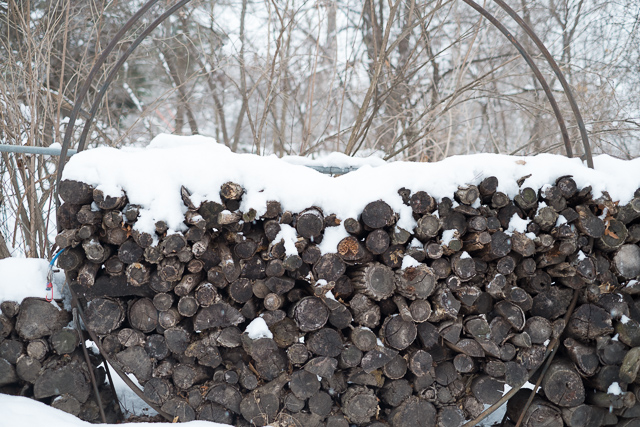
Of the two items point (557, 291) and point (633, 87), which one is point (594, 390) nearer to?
point (557, 291)

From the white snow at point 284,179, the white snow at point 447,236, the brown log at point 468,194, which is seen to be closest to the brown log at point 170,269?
the white snow at point 284,179

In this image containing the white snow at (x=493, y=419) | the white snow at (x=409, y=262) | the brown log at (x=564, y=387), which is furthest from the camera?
the white snow at (x=493, y=419)

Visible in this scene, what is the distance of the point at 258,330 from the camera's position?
2.20 metres

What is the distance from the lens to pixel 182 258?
2.12 meters

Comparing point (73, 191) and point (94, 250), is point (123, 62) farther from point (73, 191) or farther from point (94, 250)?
point (94, 250)

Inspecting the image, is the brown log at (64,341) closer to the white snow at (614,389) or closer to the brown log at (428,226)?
the brown log at (428,226)

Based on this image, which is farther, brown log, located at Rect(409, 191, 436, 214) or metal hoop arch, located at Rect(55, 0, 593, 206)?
metal hoop arch, located at Rect(55, 0, 593, 206)

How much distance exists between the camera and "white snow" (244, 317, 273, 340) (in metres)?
2.20

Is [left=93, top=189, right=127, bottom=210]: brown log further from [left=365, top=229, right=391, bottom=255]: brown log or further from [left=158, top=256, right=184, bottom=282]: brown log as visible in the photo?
[left=365, top=229, right=391, bottom=255]: brown log

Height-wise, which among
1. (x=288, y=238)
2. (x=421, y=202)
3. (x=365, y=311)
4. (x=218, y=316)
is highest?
(x=421, y=202)

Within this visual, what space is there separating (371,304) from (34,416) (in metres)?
1.81

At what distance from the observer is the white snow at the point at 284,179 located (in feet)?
7.00

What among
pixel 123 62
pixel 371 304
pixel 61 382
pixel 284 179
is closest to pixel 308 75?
pixel 123 62

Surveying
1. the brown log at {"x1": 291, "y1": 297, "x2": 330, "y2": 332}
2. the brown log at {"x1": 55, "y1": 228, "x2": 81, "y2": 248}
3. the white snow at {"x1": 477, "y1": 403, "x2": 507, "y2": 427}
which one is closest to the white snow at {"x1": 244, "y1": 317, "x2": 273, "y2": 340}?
the brown log at {"x1": 291, "y1": 297, "x2": 330, "y2": 332}
